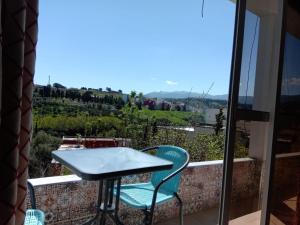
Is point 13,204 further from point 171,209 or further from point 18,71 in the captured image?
point 171,209

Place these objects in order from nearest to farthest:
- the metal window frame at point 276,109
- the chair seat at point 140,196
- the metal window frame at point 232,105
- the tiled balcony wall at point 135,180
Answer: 1. the metal window frame at point 232,105
2. the metal window frame at point 276,109
3. the tiled balcony wall at point 135,180
4. the chair seat at point 140,196

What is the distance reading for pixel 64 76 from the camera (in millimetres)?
4531

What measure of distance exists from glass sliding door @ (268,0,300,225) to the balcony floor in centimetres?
102

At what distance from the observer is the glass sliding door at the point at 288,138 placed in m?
1.95

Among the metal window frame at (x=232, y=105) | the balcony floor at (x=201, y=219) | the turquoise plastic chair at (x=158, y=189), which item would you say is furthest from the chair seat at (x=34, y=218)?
the balcony floor at (x=201, y=219)

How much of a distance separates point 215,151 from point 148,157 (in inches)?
79.1

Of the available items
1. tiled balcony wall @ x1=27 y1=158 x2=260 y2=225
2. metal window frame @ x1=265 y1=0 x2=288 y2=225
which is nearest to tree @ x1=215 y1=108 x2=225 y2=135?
tiled balcony wall @ x1=27 y1=158 x2=260 y2=225

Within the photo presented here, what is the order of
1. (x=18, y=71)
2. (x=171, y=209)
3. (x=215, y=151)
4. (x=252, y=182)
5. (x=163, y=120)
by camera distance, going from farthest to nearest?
(x=163, y=120) → (x=215, y=151) → (x=171, y=209) → (x=252, y=182) → (x=18, y=71)

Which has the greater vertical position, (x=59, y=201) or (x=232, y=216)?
(x=232, y=216)

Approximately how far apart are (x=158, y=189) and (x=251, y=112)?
2.98ft

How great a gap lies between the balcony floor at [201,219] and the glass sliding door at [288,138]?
3.33 ft

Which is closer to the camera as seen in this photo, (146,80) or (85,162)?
(85,162)

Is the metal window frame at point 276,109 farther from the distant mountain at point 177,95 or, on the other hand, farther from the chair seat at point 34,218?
the distant mountain at point 177,95

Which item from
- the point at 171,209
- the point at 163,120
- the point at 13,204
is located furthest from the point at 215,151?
the point at 13,204
